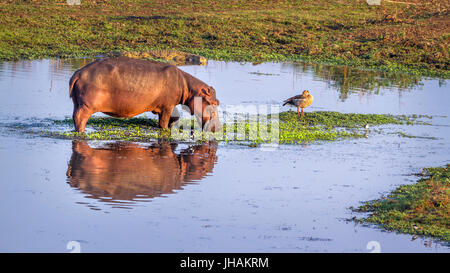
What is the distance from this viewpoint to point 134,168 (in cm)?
1023

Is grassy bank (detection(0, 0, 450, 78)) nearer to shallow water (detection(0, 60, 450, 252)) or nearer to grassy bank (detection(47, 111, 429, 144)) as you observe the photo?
shallow water (detection(0, 60, 450, 252))

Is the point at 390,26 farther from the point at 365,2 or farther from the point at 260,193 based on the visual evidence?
the point at 260,193

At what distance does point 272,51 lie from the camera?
24391 millimetres

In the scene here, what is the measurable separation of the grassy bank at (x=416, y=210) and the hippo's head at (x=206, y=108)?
175 inches

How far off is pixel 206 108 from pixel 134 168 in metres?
3.28

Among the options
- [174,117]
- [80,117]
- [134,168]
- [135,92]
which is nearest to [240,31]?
[174,117]

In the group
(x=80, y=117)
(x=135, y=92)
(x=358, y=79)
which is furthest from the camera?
(x=358, y=79)

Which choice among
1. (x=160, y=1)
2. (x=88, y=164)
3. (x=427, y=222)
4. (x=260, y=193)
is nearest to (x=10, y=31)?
(x=160, y=1)

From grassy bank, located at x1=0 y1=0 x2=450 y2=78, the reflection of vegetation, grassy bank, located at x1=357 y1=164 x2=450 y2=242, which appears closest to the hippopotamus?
grassy bank, located at x1=357 y1=164 x2=450 y2=242

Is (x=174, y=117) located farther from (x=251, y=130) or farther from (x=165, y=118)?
(x=251, y=130)

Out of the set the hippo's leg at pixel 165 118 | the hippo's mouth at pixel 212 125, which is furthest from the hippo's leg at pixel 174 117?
the hippo's mouth at pixel 212 125

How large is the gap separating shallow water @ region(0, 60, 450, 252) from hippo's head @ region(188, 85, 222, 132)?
96 cm

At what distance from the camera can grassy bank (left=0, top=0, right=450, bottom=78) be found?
75.7 ft
